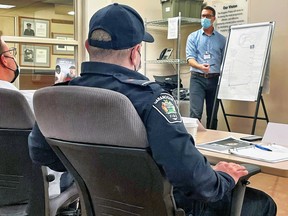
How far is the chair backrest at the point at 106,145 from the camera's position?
3.18 ft

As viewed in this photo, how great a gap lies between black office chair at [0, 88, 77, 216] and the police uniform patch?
570 mm

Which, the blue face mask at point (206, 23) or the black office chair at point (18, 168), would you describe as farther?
the blue face mask at point (206, 23)

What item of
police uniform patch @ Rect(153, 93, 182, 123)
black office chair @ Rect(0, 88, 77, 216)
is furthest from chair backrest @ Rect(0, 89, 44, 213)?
police uniform patch @ Rect(153, 93, 182, 123)

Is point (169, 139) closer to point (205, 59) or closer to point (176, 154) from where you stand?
point (176, 154)

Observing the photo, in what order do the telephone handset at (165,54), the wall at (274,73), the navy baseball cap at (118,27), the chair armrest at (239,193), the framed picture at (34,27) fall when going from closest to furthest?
the navy baseball cap at (118,27) < the chair armrest at (239,193) < the wall at (274,73) < the framed picture at (34,27) < the telephone handset at (165,54)

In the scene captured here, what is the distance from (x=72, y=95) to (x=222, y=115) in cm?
405

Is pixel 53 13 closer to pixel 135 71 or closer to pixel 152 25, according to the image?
pixel 152 25

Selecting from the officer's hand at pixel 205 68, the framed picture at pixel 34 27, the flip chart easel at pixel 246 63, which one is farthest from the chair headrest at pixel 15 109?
the officer's hand at pixel 205 68

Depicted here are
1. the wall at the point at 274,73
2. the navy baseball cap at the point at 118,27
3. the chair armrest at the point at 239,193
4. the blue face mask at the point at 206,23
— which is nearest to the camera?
the navy baseball cap at the point at 118,27

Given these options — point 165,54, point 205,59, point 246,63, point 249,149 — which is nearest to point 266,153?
point 249,149

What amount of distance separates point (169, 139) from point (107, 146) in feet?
0.51

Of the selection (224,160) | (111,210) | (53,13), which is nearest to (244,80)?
(53,13)

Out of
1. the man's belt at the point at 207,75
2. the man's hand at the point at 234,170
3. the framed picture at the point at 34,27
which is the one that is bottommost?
the man's hand at the point at 234,170

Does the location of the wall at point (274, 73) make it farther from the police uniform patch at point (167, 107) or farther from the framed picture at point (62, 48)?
the police uniform patch at point (167, 107)
